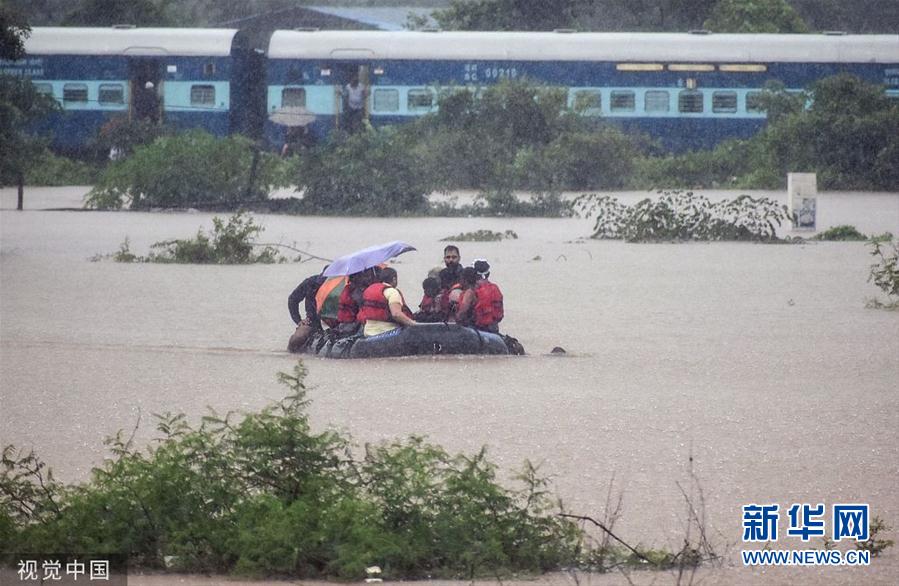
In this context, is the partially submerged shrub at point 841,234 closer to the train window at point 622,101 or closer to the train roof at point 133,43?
the train window at point 622,101

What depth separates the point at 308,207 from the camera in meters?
29.3

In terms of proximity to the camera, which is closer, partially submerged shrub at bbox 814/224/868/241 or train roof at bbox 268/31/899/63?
partially submerged shrub at bbox 814/224/868/241

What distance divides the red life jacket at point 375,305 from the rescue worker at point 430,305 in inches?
16.0

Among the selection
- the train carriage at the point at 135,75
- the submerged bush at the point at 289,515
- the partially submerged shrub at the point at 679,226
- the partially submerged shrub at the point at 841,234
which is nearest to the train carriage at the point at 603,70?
the train carriage at the point at 135,75

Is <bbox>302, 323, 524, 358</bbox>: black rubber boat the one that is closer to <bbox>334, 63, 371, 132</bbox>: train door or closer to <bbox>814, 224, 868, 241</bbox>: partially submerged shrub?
<bbox>814, 224, 868, 241</bbox>: partially submerged shrub

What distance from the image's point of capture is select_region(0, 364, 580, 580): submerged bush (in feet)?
20.1

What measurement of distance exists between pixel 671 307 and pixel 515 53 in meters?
24.3

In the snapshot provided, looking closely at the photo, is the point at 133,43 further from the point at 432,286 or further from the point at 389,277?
the point at 389,277

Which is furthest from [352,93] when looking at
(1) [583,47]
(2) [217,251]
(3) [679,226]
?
(2) [217,251]

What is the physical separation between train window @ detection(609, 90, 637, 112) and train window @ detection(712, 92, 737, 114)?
212 cm

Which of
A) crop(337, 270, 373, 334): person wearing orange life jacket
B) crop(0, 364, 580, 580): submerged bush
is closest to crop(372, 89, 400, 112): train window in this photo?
crop(337, 270, 373, 334): person wearing orange life jacket

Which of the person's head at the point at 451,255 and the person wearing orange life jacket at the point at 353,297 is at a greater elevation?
the person's head at the point at 451,255

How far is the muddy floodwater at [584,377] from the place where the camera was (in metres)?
8.05

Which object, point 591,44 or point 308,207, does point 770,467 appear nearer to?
point 308,207
